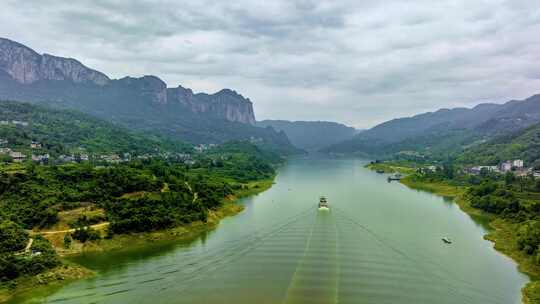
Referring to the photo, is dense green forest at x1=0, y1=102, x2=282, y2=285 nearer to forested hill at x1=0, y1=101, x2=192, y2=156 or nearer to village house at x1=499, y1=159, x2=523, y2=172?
forested hill at x1=0, y1=101, x2=192, y2=156

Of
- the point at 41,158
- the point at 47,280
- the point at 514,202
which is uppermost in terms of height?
the point at 41,158

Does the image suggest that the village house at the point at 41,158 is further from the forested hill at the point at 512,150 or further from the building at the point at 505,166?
the forested hill at the point at 512,150

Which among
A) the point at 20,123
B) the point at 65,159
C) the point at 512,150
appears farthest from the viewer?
the point at 512,150

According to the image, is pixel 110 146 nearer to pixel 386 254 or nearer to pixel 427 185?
pixel 427 185

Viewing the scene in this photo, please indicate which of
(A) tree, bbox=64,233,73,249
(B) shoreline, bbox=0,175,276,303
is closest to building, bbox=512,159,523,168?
(B) shoreline, bbox=0,175,276,303

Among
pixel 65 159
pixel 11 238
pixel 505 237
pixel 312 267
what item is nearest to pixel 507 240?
pixel 505 237

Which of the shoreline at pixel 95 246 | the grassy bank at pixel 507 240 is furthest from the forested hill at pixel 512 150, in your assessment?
the shoreline at pixel 95 246

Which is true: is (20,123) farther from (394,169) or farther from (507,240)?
(507,240)
